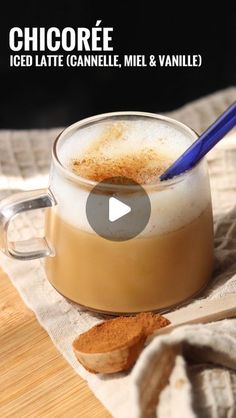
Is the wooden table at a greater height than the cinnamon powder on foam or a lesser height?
lesser

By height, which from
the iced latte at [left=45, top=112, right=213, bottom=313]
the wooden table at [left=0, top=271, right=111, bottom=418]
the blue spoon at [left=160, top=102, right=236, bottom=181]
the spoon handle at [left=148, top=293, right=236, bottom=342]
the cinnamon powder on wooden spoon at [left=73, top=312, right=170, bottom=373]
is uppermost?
the blue spoon at [left=160, top=102, right=236, bottom=181]

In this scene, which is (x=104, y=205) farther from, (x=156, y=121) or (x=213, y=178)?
(x=213, y=178)

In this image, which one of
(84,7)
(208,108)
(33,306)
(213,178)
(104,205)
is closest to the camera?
(104,205)

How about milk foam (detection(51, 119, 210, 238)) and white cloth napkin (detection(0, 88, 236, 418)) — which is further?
milk foam (detection(51, 119, 210, 238))

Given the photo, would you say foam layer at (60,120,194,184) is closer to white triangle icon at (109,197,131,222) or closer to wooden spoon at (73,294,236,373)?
white triangle icon at (109,197,131,222)

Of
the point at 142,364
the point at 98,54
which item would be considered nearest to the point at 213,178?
the point at 142,364

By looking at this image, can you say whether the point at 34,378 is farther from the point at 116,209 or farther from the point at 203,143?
the point at 203,143

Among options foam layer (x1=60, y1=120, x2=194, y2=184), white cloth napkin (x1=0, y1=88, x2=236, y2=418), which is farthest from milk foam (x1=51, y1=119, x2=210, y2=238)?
white cloth napkin (x1=0, y1=88, x2=236, y2=418)
